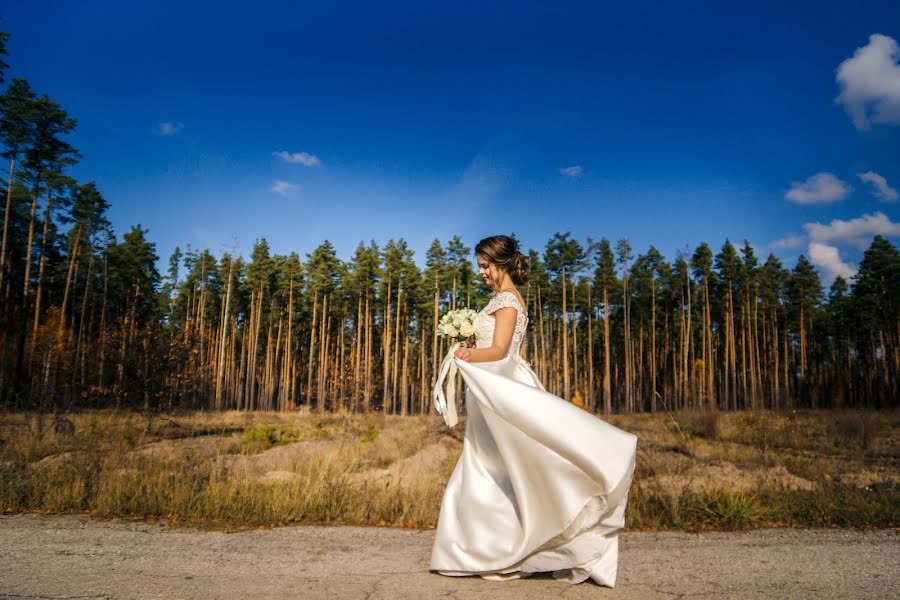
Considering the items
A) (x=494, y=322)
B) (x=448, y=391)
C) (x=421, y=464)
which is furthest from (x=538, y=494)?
(x=421, y=464)

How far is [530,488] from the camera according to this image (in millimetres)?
3838

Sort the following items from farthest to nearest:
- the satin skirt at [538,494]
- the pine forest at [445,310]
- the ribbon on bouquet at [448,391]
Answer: the pine forest at [445,310]
the ribbon on bouquet at [448,391]
the satin skirt at [538,494]

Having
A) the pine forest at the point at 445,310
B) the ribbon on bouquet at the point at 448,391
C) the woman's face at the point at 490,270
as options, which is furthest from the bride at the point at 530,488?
the pine forest at the point at 445,310

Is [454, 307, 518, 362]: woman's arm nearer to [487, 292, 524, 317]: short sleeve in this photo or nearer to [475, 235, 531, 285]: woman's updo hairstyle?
[487, 292, 524, 317]: short sleeve

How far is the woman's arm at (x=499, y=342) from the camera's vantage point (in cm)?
430

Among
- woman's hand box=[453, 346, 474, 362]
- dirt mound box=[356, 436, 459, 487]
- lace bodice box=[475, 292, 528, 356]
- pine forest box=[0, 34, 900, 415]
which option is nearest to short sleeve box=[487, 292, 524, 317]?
lace bodice box=[475, 292, 528, 356]

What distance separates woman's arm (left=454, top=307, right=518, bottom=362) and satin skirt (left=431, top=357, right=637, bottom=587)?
Result: 0.21 metres

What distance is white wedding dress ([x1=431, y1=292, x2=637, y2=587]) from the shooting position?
365cm

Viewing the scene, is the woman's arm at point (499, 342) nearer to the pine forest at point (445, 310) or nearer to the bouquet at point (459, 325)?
the bouquet at point (459, 325)

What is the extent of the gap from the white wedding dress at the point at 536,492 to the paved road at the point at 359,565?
180 millimetres

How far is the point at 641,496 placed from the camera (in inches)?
281

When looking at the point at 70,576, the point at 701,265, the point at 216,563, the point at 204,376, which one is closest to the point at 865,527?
the point at 216,563

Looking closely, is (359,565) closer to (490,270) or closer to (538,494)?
(538,494)

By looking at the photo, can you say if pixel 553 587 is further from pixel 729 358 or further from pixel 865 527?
pixel 729 358
